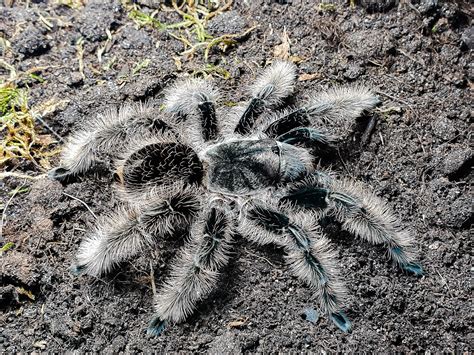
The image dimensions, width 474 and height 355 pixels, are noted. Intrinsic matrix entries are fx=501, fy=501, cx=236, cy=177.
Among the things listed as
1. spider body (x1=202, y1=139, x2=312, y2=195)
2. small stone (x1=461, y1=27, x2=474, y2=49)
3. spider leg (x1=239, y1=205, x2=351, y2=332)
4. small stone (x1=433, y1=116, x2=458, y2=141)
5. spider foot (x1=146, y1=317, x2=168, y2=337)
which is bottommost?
spider foot (x1=146, y1=317, x2=168, y2=337)

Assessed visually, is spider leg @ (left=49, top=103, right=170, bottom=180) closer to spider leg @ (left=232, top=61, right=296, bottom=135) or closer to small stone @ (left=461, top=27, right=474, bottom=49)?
spider leg @ (left=232, top=61, right=296, bottom=135)

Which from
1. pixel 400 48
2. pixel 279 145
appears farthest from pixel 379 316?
pixel 400 48

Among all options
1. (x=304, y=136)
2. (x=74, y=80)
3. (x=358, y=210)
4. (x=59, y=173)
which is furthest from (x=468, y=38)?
(x=59, y=173)

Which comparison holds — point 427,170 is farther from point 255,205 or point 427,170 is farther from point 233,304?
point 233,304

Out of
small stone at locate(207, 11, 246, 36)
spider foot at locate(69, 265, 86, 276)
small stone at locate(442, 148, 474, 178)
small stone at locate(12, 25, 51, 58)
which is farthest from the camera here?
small stone at locate(207, 11, 246, 36)

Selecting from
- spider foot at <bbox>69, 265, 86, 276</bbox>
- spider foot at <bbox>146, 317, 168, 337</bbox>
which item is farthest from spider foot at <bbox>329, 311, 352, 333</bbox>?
spider foot at <bbox>69, 265, 86, 276</bbox>

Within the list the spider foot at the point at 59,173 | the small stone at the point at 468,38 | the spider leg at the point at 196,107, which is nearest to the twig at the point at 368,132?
the small stone at the point at 468,38

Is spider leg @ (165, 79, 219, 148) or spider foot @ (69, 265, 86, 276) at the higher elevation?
spider leg @ (165, 79, 219, 148)
